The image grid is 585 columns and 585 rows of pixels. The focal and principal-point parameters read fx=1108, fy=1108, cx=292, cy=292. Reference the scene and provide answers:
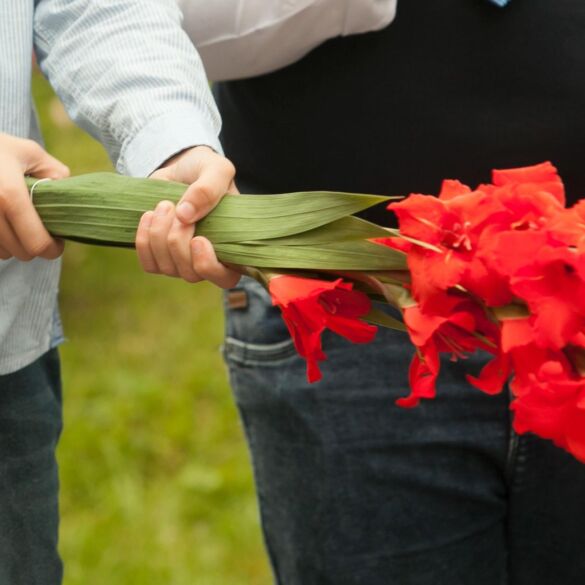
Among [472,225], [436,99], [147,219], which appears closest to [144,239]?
[147,219]

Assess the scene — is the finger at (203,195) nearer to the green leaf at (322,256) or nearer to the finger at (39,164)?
the green leaf at (322,256)

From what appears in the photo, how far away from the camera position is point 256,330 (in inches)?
46.8

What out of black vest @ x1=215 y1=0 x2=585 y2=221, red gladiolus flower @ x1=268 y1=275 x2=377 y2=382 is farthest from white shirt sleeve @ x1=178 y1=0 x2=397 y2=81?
red gladiolus flower @ x1=268 y1=275 x2=377 y2=382

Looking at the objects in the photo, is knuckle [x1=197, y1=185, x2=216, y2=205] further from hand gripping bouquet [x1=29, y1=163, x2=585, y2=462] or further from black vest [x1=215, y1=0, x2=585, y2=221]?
black vest [x1=215, y1=0, x2=585, y2=221]

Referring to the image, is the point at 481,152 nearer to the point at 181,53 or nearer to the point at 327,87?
the point at 327,87

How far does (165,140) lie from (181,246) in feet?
0.36

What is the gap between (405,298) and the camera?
733 millimetres

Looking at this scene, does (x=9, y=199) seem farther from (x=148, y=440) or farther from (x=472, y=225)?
(x=148, y=440)

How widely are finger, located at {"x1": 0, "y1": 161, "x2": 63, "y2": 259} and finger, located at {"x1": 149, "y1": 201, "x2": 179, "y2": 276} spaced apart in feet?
0.29

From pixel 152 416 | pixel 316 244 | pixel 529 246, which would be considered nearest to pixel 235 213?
pixel 316 244

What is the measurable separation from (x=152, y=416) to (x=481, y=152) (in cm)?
151

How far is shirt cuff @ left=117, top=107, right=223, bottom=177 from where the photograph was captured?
86cm

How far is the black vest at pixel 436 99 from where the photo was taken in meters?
1.00

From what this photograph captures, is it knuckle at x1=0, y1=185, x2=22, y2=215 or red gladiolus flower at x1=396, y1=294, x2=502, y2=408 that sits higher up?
knuckle at x1=0, y1=185, x2=22, y2=215
